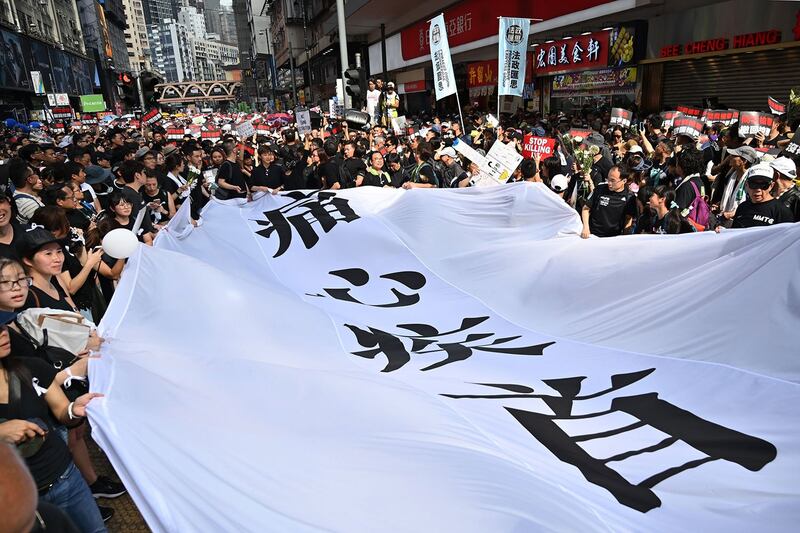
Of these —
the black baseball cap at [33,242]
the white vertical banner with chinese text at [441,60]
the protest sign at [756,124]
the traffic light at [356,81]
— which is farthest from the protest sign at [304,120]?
the black baseball cap at [33,242]

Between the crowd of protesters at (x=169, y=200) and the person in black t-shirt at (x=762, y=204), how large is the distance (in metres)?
0.01

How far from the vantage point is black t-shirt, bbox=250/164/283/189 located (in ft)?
28.6

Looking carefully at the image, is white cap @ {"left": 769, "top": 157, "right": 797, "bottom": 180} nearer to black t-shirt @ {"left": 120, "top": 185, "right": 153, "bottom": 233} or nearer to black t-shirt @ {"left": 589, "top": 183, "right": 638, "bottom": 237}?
black t-shirt @ {"left": 589, "top": 183, "right": 638, "bottom": 237}

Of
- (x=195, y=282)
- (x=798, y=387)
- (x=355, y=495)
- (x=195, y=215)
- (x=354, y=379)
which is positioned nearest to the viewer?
(x=355, y=495)

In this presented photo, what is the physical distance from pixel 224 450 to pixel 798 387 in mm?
3158

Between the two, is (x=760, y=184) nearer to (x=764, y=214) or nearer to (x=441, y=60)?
(x=764, y=214)

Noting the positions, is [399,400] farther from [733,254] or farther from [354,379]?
[733,254]

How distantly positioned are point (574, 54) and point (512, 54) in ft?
30.6

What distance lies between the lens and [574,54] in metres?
18.7

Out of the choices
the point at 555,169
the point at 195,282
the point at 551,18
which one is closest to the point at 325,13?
the point at 551,18

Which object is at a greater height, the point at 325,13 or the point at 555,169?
the point at 325,13

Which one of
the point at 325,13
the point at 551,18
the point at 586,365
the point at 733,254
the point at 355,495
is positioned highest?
the point at 325,13

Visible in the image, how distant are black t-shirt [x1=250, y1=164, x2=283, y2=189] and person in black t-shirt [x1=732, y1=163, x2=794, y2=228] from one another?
21.2 feet

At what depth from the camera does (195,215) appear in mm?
6512
